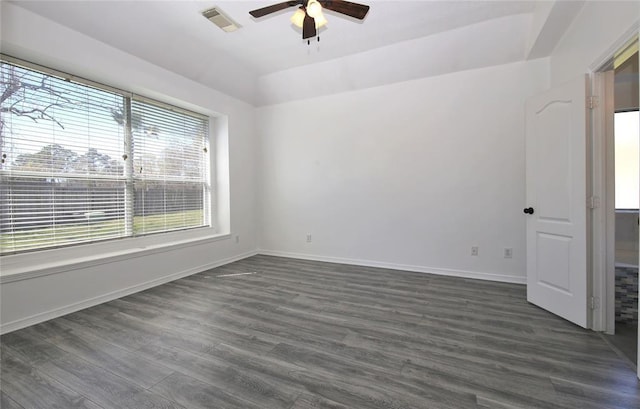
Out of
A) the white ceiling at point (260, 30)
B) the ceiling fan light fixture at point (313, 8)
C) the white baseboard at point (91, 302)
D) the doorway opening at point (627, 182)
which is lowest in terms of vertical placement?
the white baseboard at point (91, 302)

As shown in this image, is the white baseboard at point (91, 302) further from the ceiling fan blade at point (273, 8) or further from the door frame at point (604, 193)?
the door frame at point (604, 193)

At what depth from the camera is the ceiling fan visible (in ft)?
6.76

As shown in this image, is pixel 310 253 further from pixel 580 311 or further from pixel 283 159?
pixel 580 311

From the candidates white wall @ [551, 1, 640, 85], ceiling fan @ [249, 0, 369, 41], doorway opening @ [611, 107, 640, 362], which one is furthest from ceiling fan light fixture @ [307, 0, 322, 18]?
doorway opening @ [611, 107, 640, 362]

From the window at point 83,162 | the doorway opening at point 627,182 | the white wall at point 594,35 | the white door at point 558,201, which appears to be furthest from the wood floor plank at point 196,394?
the doorway opening at point 627,182

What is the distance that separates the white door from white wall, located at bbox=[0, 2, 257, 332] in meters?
4.12

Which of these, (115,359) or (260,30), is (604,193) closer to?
(260,30)

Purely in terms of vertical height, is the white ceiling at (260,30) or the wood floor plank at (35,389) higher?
the white ceiling at (260,30)

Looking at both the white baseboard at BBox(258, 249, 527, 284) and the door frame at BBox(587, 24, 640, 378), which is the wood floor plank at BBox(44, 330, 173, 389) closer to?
the white baseboard at BBox(258, 249, 527, 284)

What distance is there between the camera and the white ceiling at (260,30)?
256cm

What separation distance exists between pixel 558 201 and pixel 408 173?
1.74 meters

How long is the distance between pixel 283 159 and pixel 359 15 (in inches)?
113

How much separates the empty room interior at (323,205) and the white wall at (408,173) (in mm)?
29

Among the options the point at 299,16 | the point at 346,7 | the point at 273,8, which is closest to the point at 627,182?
the point at 346,7
